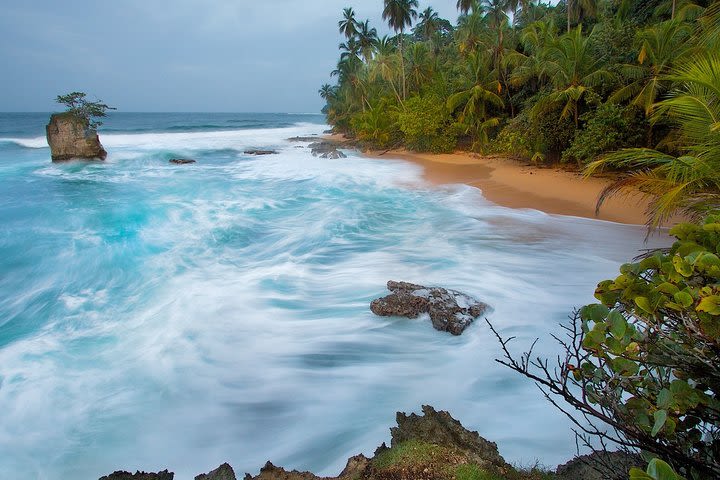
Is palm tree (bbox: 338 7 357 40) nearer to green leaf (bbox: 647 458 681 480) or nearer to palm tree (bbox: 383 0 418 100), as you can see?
palm tree (bbox: 383 0 418 100)

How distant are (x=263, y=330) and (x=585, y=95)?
14.1m

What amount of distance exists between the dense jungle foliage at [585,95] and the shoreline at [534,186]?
676 millimetres

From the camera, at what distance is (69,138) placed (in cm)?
2444

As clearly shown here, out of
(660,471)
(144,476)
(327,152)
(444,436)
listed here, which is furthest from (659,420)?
(327,152)

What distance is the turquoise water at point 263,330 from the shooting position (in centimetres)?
388

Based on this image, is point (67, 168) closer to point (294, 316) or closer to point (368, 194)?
point (368, 194)

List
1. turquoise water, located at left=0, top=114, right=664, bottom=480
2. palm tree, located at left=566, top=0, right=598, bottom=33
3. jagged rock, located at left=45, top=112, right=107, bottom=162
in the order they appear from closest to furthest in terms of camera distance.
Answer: turquoise water, located at left=0, top=114, right=664, bottom=480 → palm tree, located at left=566, top=0, right=598, bottom=33 → jagged rock, located at left=45, top=112, right=107, bottom=162

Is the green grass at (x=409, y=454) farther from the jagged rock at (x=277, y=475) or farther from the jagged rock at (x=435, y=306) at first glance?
the jagged rock at (x=435, y=306)

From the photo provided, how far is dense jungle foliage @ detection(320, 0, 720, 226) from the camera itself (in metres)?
4.79

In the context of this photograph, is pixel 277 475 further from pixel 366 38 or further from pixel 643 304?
pixel 366 38

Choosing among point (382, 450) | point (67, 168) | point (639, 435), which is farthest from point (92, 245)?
point (67, 168)

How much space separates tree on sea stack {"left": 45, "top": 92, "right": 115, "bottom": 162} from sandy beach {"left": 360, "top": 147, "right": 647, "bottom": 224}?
66.0 feet

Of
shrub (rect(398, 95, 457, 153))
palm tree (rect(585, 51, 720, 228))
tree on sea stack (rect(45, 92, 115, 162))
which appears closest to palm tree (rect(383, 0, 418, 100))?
shrub (rect(398, 95, 457, 153))

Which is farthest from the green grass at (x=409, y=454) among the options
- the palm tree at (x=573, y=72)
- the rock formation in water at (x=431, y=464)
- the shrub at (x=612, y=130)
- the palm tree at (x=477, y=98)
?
the palm tree at (x=477, y=98)
